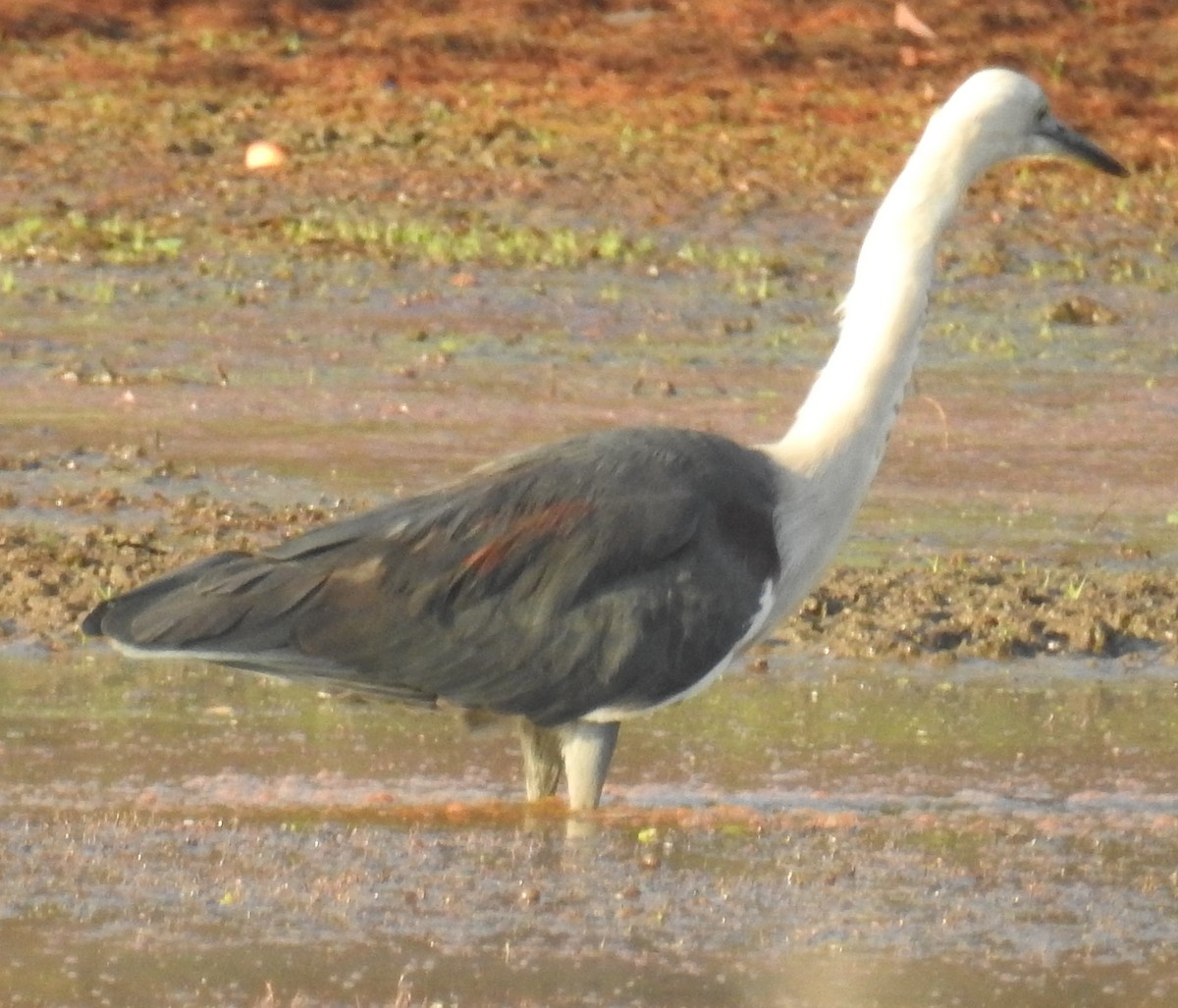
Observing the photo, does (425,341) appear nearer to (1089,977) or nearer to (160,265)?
(160,265)

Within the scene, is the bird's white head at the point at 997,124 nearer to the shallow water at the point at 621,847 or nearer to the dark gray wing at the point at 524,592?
the dark gray wing at the point at 524,592

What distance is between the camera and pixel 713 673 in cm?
584

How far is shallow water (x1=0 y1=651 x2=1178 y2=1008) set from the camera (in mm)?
4559

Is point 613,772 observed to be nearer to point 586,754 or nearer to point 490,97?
point 586,754

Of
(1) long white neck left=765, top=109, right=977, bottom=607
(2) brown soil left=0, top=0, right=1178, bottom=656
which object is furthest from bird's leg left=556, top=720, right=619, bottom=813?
(2) brown soil left=0, top=0, right=1178, bottom=656

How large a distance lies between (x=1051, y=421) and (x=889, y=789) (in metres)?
4.79

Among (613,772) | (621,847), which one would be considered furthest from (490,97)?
(621,847)

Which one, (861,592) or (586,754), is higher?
(586,754)

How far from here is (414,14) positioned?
20.2 m

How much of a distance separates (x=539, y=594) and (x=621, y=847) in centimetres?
63

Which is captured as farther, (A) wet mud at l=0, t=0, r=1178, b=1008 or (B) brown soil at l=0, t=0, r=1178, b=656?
(B) brown soil at l=0, t=0, r=1178, b=656

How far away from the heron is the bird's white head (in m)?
0.96

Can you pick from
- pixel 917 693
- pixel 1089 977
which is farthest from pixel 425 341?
pixel 1089 977

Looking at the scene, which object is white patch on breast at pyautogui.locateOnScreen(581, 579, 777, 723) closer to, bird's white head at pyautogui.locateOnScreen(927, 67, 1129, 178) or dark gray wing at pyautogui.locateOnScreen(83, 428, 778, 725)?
dark gray wing at pyautogui.locateOnScreen(83, 428, 778, 725)
